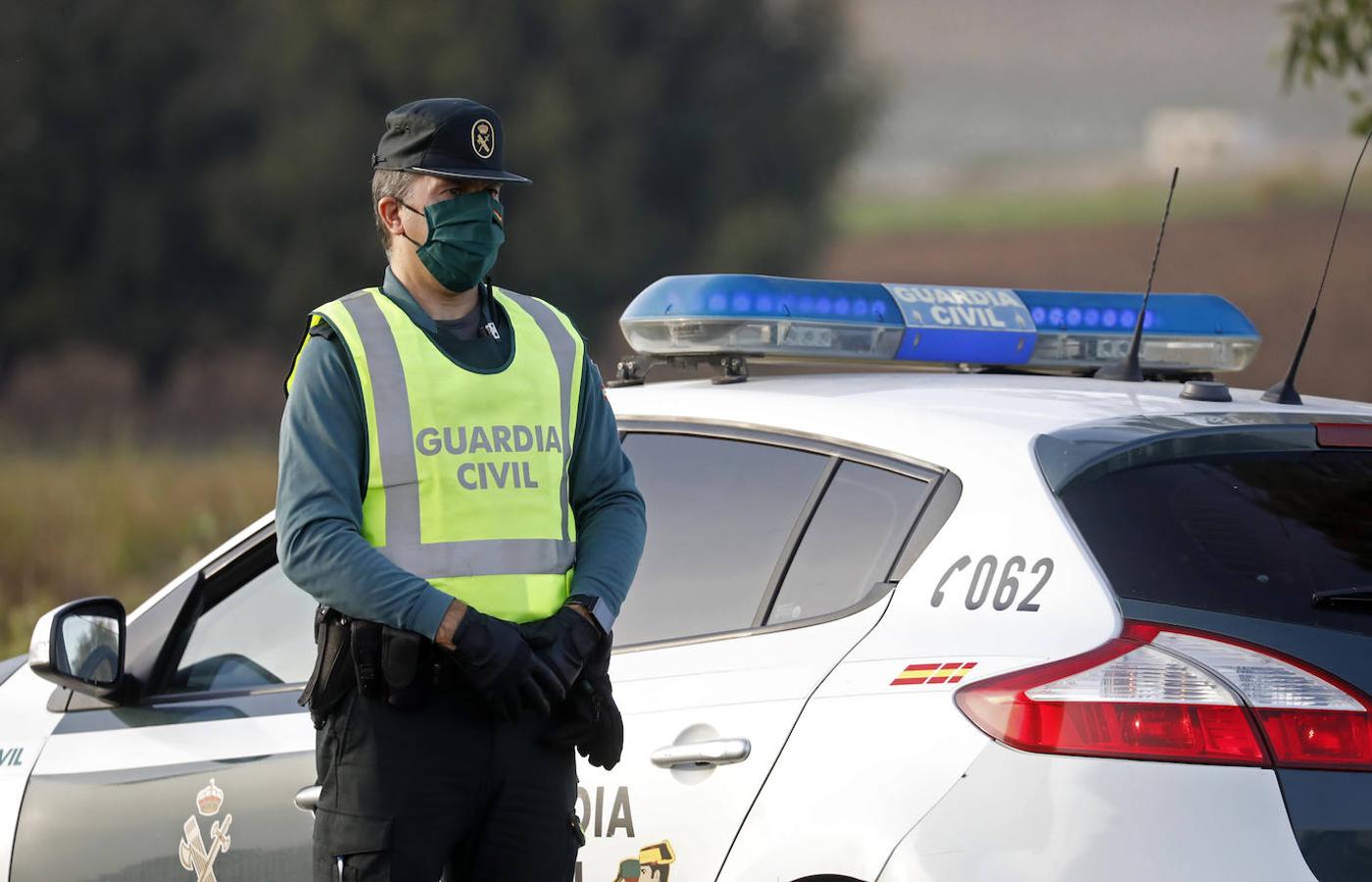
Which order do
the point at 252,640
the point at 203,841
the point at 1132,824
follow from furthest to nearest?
the point at 252,640, the point at 203,841, the point at 1132,824

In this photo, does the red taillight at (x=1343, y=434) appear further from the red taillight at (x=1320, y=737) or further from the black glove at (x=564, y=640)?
the black glove at (x=564, y=640)

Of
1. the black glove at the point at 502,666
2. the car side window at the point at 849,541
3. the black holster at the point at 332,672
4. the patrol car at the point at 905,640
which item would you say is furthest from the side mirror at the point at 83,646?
the car side window at the point at 849,541

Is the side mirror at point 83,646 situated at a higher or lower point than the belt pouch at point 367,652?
lower

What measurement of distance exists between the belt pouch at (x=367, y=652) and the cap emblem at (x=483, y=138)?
750 mm

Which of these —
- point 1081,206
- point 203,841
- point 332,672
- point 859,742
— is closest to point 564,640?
point 332,672

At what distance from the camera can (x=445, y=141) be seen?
9.12 feet

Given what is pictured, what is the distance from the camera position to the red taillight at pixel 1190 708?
244 cm

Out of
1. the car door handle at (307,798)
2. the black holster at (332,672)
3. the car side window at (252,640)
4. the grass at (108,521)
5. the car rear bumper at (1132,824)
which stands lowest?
the grass at (108,521)

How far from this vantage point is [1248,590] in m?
2.58

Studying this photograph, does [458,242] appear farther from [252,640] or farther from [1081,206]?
[1081,206]

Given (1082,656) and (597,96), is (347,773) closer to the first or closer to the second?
(1082,656)

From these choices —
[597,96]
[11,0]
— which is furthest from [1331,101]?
[11,0]

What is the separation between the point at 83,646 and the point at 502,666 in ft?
4.55

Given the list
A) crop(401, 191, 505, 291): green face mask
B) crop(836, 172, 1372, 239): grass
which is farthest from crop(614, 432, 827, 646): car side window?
crop(836, 172, 1372, 239): grass
